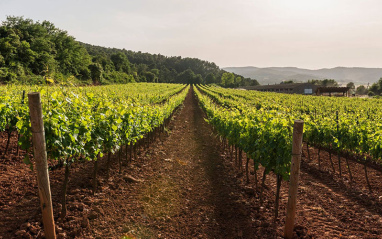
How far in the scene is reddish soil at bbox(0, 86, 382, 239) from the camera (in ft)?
14.6

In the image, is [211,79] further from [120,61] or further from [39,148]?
[39,148]

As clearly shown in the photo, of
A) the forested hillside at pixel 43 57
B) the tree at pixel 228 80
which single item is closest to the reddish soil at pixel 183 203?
the forested hillside at pixel 43 57

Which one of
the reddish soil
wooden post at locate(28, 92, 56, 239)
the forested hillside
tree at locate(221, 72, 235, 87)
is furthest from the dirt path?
tree at locate(221, 72, 235, 87)

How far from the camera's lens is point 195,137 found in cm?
1398

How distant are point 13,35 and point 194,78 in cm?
9838

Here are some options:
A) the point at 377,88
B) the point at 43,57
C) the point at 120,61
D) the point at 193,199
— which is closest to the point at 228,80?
the point at 120,61

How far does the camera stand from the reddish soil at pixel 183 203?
4.45 metres

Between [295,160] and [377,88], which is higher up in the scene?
[377,88]

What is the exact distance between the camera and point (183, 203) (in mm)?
5840

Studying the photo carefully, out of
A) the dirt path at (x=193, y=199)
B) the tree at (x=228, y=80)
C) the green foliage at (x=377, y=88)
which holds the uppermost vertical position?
the tree at (x=228, y=80)

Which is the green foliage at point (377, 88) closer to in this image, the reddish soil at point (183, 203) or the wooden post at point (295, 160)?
the reddish soil at point (183, 203)

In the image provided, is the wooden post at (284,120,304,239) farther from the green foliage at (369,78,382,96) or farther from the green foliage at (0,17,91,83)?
the green foliage at (369,78,382,96)

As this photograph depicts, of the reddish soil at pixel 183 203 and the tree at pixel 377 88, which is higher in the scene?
the tree at pixel 377 88

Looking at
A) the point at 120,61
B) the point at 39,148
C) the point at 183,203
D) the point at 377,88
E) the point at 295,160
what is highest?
the point at 120,61
